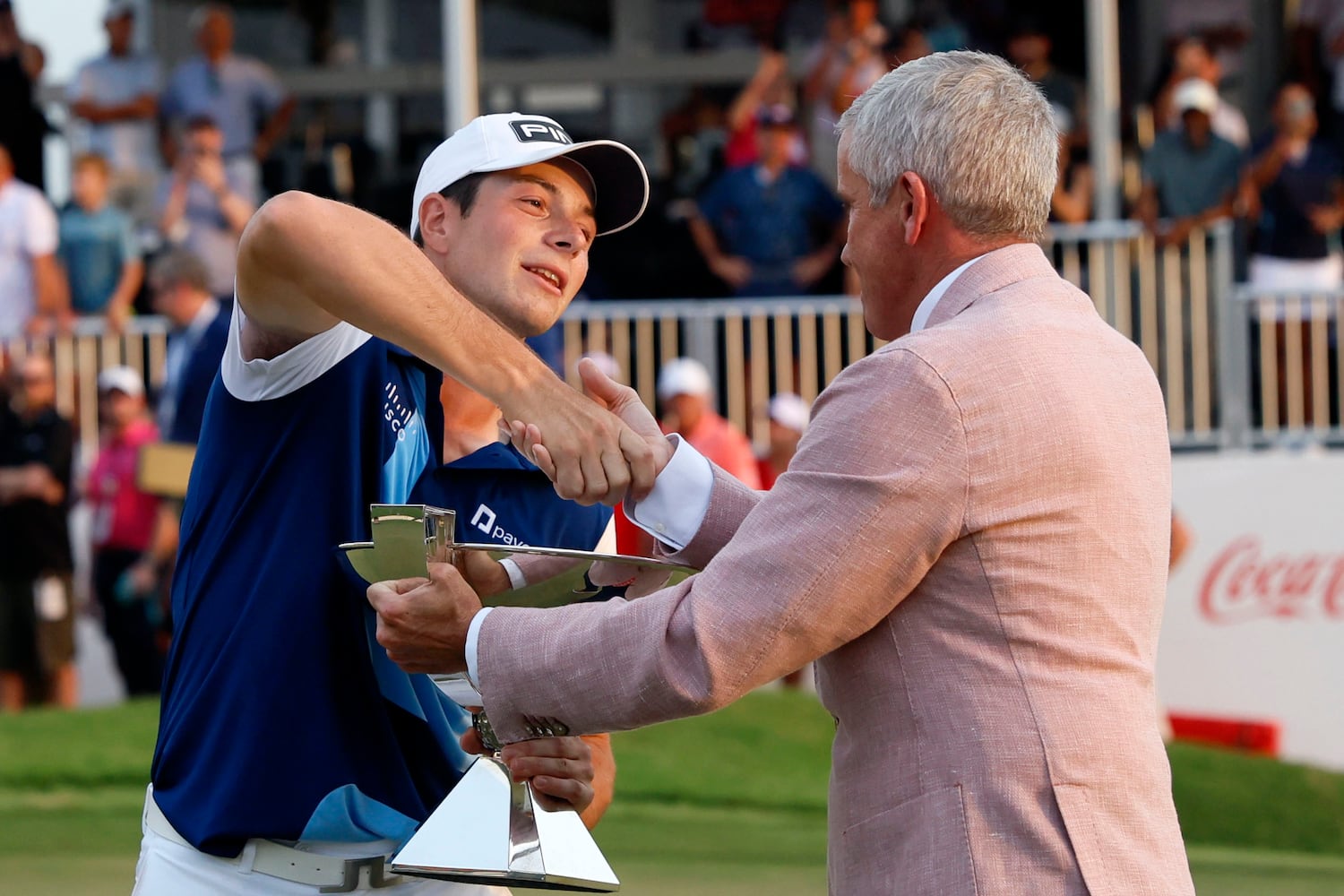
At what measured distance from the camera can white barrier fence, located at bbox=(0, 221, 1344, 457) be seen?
393 inches

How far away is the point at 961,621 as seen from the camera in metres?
2.30

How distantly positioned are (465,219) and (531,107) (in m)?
11.4

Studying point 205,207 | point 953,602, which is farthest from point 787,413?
point 953,602

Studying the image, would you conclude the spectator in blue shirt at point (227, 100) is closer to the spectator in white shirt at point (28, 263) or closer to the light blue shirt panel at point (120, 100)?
the light blue shirt panel at point (120, 100)

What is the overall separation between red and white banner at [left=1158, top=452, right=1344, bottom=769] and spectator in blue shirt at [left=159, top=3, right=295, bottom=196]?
5582 millimetres

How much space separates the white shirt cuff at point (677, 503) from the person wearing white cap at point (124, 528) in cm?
720

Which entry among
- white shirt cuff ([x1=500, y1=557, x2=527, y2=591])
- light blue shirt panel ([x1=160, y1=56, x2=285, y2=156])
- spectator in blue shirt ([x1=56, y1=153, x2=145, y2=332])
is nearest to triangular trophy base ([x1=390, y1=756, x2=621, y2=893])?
white shirt cuff ([x1=500, y1=557, x2=527, y2=591])

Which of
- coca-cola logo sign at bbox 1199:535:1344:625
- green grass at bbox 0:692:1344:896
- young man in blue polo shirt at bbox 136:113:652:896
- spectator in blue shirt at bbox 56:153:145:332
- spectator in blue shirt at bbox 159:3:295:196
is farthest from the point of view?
spectator in blue shirt at bbox 159:3:295:196

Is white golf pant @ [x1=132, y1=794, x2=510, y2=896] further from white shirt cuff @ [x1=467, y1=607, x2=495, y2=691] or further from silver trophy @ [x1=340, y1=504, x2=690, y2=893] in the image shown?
white shirt cuff @ [x1=467, y1=607, x2=495, y2=691]

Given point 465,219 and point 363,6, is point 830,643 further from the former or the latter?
point 363,6

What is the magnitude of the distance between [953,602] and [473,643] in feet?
2.10

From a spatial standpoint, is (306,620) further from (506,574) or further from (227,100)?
(227,100)

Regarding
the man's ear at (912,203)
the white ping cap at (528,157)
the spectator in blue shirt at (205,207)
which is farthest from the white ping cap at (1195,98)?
the man's ear at (912,203)

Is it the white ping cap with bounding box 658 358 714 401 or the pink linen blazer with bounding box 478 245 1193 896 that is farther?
the white ping cap with bounding box 658 358 714 401
